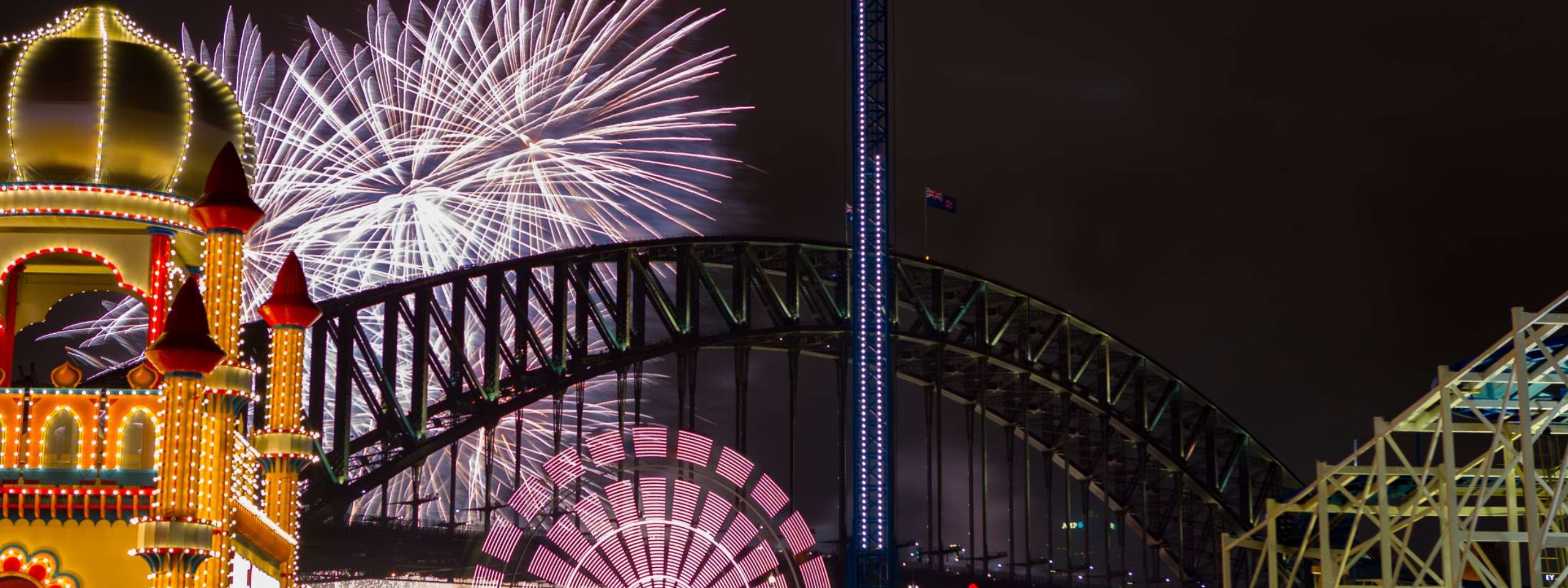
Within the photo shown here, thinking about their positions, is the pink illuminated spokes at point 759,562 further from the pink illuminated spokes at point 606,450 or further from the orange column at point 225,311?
the orange column at point 225,311

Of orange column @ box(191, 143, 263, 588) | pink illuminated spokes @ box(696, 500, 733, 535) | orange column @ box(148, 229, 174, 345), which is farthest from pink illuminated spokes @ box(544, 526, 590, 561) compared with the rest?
orange column @ box(191, 143, 263, 588)

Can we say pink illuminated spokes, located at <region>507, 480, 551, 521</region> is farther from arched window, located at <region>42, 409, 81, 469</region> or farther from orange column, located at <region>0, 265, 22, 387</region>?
arched window, located at <region>42, 409, 81, 469</region>

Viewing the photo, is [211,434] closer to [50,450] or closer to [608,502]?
[50,450]

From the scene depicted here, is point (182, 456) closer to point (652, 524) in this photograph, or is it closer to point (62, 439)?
point (62, 439)

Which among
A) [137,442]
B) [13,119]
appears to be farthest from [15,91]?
[137,442]

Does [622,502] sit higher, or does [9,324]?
[9,324]

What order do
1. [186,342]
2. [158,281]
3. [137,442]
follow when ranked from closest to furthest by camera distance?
[186,342]
[137,442]
[158,281]

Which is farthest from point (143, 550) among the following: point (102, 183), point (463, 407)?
point (463, 407)
